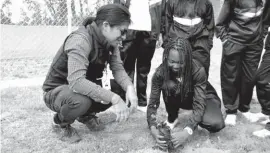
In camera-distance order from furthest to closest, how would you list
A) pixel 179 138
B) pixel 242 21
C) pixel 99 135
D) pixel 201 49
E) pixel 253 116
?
pixel 253 116
pixel 201 49
pixel 242 21
pixel 99 135
pixel 179 138

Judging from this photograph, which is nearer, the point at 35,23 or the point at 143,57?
the point at 143,57

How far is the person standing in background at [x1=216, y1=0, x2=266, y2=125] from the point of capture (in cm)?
350

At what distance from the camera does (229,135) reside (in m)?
3.40

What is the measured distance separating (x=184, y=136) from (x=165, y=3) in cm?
156

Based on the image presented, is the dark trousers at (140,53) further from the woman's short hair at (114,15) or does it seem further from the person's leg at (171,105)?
the woman's short hair at (114,15)

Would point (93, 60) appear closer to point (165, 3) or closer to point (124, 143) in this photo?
point (124, 143)

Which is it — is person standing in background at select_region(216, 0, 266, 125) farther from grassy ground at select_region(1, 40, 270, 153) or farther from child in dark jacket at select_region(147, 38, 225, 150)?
child in dark jacket at select_region(147, 38, 225, 150)

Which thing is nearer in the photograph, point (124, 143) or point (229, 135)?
point (124, 143)

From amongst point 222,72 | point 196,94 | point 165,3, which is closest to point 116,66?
point 196,94

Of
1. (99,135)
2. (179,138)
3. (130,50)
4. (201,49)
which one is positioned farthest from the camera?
(130,50)

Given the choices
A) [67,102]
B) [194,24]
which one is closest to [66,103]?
[67,102]

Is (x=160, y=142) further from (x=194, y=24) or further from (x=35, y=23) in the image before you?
(x=35, y=23)

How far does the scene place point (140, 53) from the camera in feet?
13.3

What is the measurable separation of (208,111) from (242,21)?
3.30 feet
